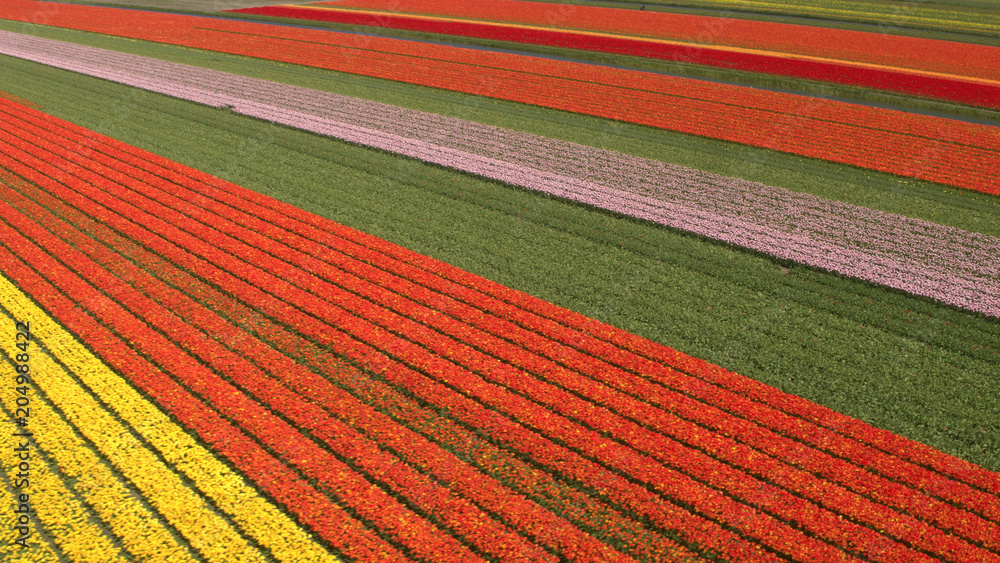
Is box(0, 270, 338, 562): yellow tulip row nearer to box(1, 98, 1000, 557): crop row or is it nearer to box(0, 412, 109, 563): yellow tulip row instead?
box(0, 412, 109, 563): yellow tulip row

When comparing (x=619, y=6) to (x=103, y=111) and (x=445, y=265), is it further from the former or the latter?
(x=445, y=265)

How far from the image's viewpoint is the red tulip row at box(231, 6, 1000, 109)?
81.8 ft

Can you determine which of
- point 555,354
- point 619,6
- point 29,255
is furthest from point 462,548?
point 619,6

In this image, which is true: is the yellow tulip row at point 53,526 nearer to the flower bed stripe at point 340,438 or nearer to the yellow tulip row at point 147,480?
the yellow tulip row at point 147,480

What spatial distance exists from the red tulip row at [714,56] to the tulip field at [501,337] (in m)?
3.42

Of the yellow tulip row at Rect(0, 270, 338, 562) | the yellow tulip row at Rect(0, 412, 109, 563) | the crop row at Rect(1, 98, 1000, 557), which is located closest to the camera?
the yellow tulip row at Rect(0, 412, 109, 563)

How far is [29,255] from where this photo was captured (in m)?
13.2

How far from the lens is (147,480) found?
8000mm

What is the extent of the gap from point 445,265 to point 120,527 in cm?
769

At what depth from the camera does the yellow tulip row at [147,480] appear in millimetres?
7191

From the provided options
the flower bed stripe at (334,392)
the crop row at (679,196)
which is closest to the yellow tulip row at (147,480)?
the flower bed stripe at (334,392)
